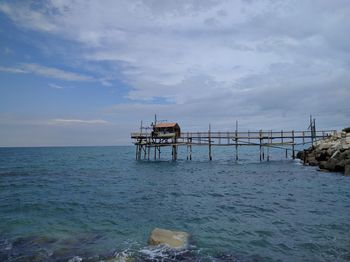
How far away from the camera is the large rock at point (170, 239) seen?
429 inches

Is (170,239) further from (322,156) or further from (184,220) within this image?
(322,156)

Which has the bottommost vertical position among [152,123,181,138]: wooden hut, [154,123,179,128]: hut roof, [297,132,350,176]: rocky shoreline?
[297,132,350,176]: rocky shoreline

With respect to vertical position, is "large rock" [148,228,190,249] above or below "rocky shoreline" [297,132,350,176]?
below

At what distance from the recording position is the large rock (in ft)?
35.8

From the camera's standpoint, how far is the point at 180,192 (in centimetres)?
2272

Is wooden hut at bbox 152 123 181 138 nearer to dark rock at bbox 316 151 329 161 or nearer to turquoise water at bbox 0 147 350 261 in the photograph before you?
dark rock at bbox 316 151 329 161

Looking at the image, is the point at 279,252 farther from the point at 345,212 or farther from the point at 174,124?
the point at 174,124

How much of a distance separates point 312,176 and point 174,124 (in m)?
23.4

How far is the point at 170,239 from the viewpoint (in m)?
11.2

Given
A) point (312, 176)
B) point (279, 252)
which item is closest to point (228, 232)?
point (279, 252)

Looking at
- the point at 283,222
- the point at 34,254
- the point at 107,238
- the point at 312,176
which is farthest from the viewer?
the point at 312,176

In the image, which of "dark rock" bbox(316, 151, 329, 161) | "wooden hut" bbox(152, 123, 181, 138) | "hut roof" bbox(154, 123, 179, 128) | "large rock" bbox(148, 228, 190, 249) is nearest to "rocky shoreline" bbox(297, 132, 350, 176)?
"dark rock" bbox(316, 151, 329, 161)

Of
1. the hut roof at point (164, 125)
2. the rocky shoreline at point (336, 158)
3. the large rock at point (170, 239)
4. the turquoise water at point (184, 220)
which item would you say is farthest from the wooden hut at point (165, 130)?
the large rock at point (170, 239)

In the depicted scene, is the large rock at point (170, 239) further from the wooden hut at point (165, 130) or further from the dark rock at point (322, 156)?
the wooden hut at point (165, 130)
